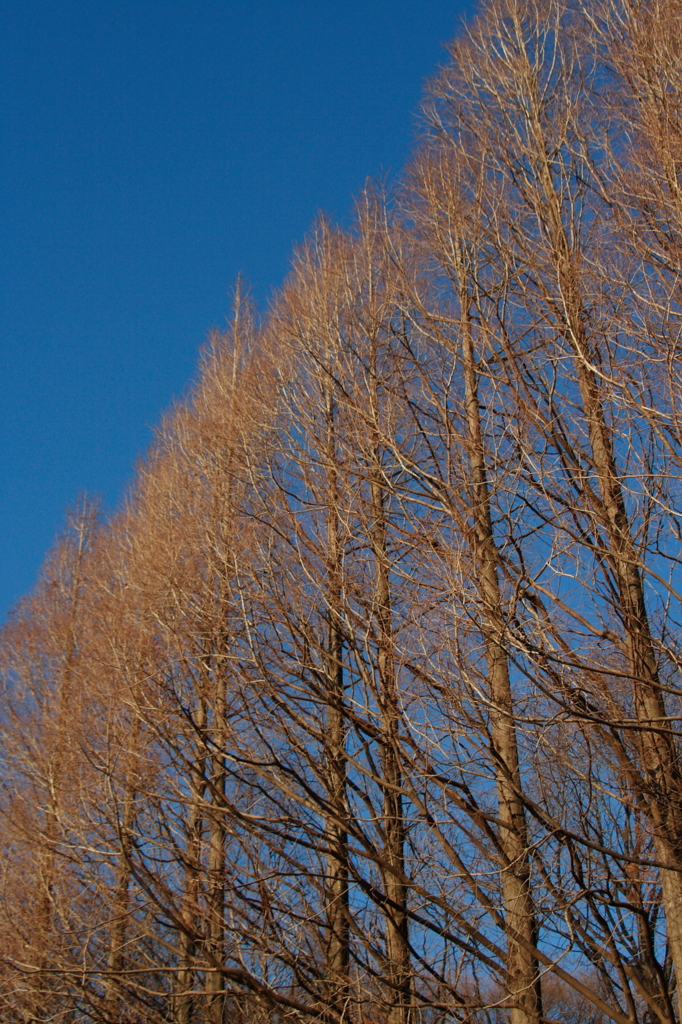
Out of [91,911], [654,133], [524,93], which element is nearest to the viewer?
[654,133]

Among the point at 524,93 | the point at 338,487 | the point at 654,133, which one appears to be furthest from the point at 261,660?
the point at 524,93

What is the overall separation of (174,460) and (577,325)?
628 centimetres

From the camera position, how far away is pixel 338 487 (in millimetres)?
7621

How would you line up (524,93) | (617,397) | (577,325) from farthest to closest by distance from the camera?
(524,93) < (577,325) < (617,397)

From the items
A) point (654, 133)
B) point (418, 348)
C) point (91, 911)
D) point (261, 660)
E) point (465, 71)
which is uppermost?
point (465, 71)

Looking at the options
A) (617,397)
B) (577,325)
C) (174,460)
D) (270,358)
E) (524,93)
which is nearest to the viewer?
(617,397)

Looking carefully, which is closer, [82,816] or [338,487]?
[338,487]

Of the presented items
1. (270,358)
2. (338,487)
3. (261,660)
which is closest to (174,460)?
(270,358)

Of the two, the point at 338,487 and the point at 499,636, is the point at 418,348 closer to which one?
the point at 338,487

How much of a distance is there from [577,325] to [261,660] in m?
3.16

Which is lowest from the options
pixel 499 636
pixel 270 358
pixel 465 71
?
pixel 499 636

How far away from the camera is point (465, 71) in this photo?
7.89m

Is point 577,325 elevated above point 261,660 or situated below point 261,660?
above

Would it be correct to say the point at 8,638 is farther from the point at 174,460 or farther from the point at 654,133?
the point at 654,133
